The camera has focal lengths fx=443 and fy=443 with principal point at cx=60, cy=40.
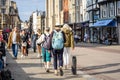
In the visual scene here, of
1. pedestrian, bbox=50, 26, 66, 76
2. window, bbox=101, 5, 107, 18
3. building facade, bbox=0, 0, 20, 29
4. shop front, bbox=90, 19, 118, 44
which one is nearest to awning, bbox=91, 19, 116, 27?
shop front, bbox=90, 19, 118, 44

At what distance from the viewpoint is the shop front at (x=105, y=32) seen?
191 ft

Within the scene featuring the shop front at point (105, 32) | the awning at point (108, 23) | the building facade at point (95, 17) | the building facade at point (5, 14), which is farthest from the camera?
the building facade at point (5, 14)

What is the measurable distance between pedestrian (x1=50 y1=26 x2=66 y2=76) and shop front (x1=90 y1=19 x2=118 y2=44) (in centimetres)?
4044

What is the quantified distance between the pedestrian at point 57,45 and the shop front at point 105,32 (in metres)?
40.4

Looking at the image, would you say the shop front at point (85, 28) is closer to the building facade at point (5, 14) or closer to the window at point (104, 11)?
the window at point (104, 11)

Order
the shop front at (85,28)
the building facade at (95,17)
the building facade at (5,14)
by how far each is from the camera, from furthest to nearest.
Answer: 1. the building facade at (5,14)
2. the shop front at (85,28)
3. the building facade at (95,17)

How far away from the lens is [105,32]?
64.6 meters

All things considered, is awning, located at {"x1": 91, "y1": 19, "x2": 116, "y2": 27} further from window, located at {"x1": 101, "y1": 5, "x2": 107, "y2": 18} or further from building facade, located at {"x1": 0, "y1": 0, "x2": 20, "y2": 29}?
building facade, located at {"x1": 0, "y1": 0, "x2": 20, "y2": 29}

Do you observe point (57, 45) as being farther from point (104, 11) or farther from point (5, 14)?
point (5, 14)

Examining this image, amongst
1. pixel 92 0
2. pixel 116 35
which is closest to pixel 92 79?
pixel 116 35

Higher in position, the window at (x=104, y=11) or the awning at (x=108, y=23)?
the window at (x=104, y=11)

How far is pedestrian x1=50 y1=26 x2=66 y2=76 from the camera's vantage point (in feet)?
52.7

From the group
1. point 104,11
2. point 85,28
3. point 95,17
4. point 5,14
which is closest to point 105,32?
point 104,11

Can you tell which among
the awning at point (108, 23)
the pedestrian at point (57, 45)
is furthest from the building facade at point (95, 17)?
the pedestrian at point (57, 45)
